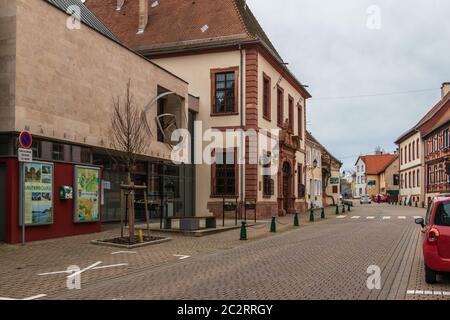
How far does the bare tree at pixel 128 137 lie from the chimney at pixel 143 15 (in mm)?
14770

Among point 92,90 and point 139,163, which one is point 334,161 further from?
point 92,90

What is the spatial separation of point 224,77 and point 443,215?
23.4 meters

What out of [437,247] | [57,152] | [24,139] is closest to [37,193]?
[24,139]

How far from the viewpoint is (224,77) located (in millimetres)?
31969

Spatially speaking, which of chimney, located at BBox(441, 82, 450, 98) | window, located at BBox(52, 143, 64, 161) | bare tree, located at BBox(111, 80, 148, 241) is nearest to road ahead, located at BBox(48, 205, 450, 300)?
bare tree, located at BBox(111, 80, 148, 241)

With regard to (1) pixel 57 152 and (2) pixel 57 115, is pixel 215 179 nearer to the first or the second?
(1) pixel 57 152

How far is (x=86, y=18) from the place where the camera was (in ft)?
76.2

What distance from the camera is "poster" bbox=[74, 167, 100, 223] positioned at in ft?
57.3

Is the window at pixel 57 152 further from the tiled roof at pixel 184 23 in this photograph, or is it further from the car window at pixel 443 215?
the tiled roof at pixel 184 23

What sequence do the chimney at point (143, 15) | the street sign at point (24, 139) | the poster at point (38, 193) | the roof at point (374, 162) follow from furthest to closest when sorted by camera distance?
1. the roof at point (374, 162)
2. the chimney at point (143, 15)
3. the poster at point (38, 193)
4. the street sign at point (24, 139)

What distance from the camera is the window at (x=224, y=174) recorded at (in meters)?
31.0

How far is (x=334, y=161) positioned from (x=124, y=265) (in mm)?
66219

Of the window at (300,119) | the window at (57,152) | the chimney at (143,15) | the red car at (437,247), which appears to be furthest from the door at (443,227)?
the window at (300,119)

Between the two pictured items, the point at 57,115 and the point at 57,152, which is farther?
the point at 57,152
